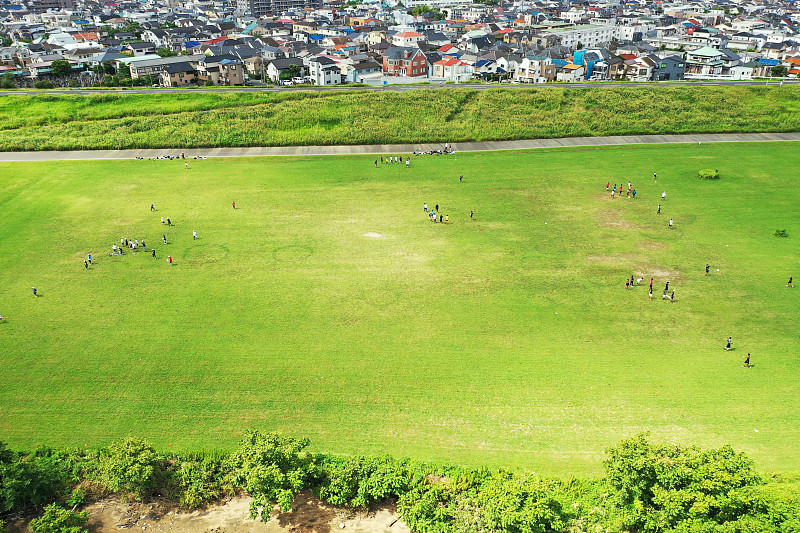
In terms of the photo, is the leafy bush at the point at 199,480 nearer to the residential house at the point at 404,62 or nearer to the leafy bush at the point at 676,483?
the leafy bush at the point at 676,483

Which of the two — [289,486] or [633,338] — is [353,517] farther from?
[633,338]

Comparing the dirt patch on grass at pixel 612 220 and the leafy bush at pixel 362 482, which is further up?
the dirt patch on grass at pixel 612 220

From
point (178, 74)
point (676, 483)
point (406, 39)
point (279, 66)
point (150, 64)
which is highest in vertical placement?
point (406, 39)

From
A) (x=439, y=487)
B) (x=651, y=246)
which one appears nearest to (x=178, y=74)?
(x=651, y=246)

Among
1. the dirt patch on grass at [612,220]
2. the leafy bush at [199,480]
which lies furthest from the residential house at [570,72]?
the leafy bush at [199,480]

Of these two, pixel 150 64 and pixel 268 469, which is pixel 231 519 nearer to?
pixel 268 469

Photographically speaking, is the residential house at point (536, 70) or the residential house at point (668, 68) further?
the residential house at point (668, 68)
